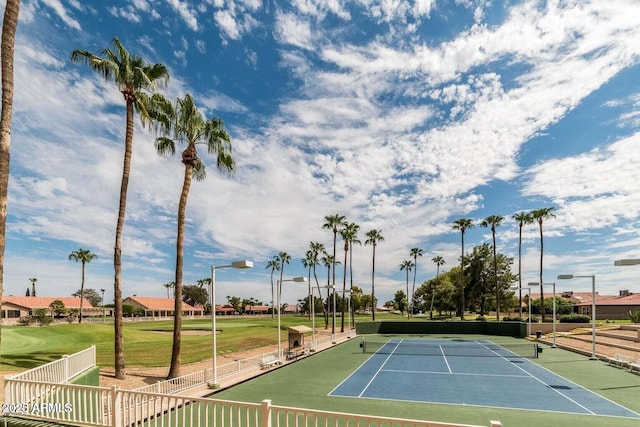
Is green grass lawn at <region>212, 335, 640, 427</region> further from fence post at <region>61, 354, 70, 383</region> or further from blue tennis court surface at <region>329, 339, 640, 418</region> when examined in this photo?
fence post at <region>61, 354, 70, 383</region>

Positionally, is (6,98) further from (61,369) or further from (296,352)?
(296,352)

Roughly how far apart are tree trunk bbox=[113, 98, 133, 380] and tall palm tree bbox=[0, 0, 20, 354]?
842cm

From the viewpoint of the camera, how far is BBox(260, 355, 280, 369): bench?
23.1 m

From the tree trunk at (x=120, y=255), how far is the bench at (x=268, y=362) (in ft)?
25.6

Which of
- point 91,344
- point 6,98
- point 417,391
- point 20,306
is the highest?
point 6,98

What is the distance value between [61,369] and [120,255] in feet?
23.5

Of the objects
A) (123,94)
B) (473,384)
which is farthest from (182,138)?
(473,384)

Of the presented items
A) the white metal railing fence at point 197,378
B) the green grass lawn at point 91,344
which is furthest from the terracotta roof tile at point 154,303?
the white metal railing fence at point 197,378

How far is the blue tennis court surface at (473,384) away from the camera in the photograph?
16047mm

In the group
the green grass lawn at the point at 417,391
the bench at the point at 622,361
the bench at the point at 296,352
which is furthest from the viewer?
the bench at the point at 296,352

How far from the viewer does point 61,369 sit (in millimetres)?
12141

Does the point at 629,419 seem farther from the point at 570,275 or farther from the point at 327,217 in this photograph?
the point at 327,217

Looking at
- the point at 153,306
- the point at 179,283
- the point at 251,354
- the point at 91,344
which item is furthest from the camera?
the point at 153,306

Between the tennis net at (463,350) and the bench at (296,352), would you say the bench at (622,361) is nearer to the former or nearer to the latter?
the tennis net at (463,350)
